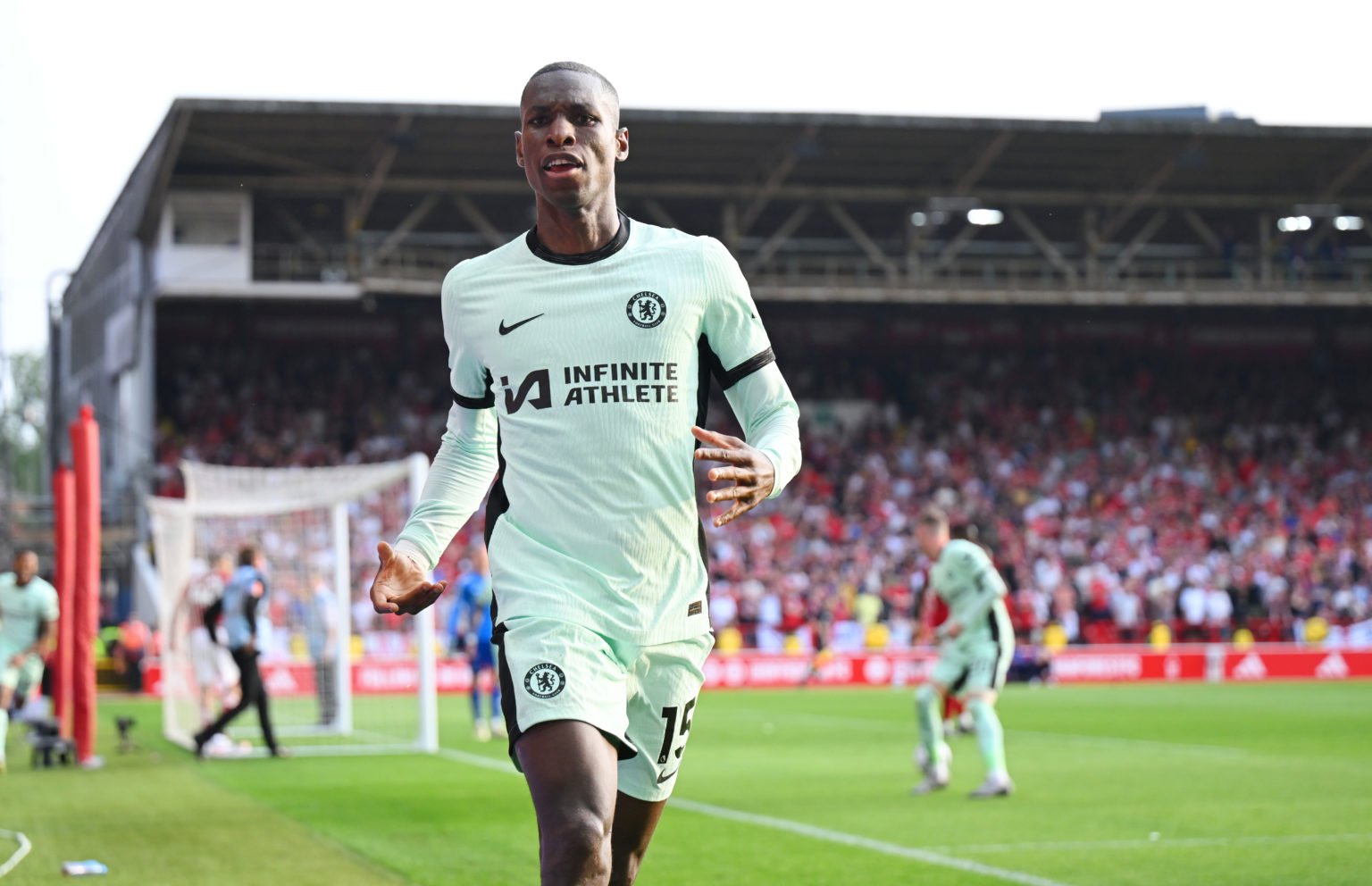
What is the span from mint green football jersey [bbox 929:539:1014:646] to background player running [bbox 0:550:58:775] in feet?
29.6

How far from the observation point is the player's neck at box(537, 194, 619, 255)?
4723 millimetres

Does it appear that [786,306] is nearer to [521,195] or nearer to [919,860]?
[521,195]

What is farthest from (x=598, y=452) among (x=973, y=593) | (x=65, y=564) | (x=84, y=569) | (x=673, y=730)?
(x=65, y=564)

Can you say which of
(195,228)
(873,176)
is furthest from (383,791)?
(873,176)

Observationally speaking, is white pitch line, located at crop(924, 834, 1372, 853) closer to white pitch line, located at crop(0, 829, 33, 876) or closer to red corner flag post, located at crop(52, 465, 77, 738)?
white pitch line, located at crop(0, 829, 33, 876)

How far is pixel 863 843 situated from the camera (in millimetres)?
11008

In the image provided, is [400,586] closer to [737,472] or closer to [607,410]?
[607,410]

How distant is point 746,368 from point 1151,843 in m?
7.26

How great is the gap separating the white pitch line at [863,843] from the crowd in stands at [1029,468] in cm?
2154

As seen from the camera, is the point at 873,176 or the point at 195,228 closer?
the point at 195,228

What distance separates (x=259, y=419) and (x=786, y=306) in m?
13.1

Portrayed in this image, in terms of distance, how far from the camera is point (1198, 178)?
4281 cm

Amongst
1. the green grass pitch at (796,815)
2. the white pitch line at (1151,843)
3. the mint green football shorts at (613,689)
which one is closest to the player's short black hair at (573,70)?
the mint green football shorts at (613,689)

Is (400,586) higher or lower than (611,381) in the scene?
lower
